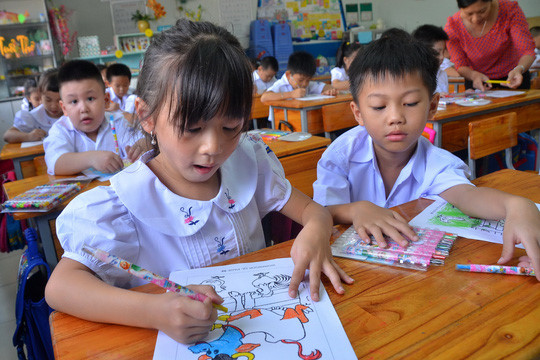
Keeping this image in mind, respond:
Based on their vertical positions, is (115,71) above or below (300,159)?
above

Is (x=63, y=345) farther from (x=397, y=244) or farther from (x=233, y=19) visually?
(x=233, y=19)

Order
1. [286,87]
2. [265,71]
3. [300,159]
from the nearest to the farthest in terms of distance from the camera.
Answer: [300,159], [286,87], [265,71]

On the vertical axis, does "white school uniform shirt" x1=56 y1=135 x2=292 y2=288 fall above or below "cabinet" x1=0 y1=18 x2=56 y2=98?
below

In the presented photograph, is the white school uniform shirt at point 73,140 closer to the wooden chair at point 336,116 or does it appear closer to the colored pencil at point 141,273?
the colored pencil at point 141,273

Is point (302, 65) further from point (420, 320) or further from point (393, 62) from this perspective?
point (420, 320)

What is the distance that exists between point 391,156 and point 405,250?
2.12 ft

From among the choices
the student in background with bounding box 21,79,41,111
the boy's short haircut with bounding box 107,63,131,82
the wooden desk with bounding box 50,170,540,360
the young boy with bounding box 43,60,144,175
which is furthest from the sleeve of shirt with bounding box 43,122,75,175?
the boy's short haircut with bounding box 107,63,131,82

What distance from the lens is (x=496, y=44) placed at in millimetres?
3105

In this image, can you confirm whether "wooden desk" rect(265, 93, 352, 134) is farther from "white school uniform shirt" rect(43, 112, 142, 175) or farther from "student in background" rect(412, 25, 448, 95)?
"white school uniform shirt" rect(43, 112, 142, 175)

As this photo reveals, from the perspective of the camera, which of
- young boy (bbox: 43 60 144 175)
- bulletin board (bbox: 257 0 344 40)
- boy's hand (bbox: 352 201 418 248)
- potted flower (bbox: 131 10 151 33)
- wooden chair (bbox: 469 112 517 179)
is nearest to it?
boy's hand (bbox: 352 201 418 248)

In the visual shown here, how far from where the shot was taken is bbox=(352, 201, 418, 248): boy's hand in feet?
2.48

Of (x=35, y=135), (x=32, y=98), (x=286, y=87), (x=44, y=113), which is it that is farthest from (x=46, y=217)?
(x=286, y=87)

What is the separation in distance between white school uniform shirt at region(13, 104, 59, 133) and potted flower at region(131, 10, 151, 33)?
144 inches

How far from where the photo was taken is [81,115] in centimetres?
198
